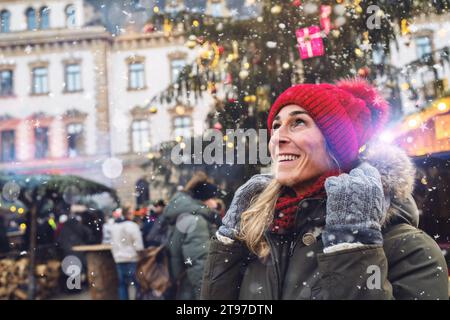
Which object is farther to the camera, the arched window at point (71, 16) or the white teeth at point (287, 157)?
the arched window at point (71, 16)

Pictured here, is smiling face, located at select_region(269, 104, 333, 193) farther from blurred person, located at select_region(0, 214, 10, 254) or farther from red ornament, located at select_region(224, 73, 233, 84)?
blurred person, located at select_region(0, 214, 10, 254)

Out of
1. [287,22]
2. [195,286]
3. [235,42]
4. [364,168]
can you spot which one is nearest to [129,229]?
[195,286]

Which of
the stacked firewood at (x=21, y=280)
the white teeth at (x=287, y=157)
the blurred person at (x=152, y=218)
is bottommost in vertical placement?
the stacked firewood at (x=21, y=280)

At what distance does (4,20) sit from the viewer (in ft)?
14.1

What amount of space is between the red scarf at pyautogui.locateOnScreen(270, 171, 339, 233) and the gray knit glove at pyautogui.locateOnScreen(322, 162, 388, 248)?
0.14 meters

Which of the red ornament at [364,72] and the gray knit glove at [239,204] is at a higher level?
the red ornament at [364,72]

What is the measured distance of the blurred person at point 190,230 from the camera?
3680 millimetres

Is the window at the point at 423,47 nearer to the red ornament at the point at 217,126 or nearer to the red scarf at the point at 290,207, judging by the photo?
the red ornament at the point at 217,126

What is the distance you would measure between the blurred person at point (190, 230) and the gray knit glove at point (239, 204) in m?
1.66

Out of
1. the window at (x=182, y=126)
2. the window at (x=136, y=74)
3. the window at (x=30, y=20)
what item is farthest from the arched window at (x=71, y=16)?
the window at (x=182, y=126)

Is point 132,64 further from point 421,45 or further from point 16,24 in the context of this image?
point 421,45

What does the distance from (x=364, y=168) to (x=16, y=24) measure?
147 inches
